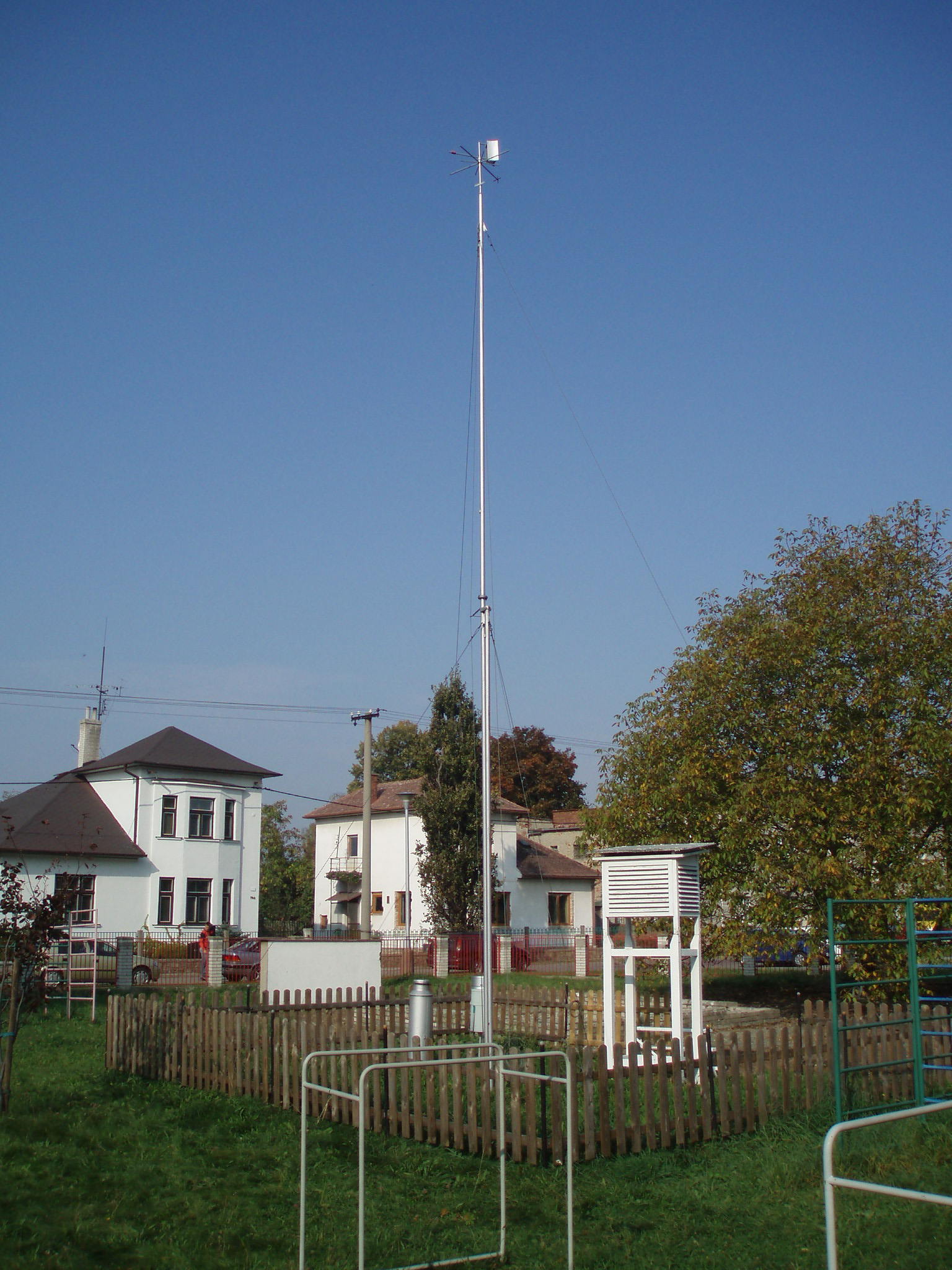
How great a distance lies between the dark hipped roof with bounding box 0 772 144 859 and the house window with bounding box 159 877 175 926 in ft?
5.75

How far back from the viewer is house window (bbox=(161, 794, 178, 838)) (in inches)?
1778

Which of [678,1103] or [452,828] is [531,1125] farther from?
[452,828]

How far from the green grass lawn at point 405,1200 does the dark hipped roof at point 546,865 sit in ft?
145

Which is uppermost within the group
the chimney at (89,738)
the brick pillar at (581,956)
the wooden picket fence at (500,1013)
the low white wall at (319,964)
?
the chimney at (89,738)

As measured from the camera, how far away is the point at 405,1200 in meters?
8.09

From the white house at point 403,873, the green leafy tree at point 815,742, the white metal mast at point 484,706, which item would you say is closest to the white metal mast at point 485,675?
the white metal mast at point 484,706

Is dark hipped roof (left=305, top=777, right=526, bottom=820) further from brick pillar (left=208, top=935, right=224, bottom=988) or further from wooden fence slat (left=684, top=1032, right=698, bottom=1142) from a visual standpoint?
wooden fence slat (left=684, top=1032, right=698, bottom=1142)

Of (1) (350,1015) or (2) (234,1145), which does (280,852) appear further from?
(2) (234,1145)

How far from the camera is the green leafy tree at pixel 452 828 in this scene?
4428 cm

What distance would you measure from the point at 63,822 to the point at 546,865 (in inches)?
938

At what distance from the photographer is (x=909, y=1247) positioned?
260 inches

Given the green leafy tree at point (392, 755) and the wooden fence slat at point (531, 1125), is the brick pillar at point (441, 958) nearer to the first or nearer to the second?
the wooden fence slat at point (531, 1125)

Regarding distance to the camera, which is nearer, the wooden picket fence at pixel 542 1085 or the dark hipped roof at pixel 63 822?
the wooden picket fence at pixel 542 1085

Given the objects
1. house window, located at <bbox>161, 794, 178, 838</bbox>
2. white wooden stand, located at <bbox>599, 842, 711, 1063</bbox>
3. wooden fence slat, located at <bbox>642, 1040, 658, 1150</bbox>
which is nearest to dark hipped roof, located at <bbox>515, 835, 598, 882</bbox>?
house window, located at <bbox>161, 794, 178, 838</bbox>
